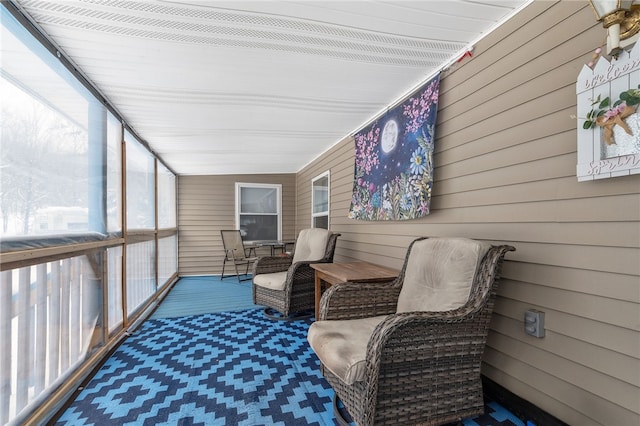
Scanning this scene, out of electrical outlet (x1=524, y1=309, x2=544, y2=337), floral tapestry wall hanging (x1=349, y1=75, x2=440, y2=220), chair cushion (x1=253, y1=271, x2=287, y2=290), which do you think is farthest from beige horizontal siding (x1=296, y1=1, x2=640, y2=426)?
chair cushion (x1=253, y1=271, x2=287, y2=290)

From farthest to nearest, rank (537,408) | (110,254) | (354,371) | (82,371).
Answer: (110,254), (82,371), (537,408), (354,371)

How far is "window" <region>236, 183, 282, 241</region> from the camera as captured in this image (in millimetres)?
6129

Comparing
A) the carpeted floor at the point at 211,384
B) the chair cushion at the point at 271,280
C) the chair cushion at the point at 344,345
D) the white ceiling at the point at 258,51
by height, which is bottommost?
the carpeted floor at the point at 211,384

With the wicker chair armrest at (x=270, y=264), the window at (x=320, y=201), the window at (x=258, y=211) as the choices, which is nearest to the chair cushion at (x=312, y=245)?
the wicker chair armrest at (x=270, y=264)

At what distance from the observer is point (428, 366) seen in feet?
4.43

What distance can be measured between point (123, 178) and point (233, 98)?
4.32 ft

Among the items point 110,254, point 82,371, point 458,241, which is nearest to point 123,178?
point 110,254

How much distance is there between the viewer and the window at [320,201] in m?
4.55

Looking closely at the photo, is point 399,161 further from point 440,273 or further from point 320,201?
point 320,201

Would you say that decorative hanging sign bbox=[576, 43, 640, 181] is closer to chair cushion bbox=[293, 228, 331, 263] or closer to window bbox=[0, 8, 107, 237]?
chair cushion bbox=[293, 228, 331, 263]

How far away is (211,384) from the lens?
6.26 feet

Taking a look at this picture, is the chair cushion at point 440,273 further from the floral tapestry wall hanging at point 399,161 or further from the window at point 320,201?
the window at point 320,201

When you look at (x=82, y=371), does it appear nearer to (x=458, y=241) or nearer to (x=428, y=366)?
(x=428, y=366)

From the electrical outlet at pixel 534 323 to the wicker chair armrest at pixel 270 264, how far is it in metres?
2.64
